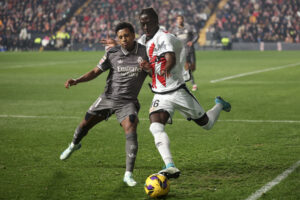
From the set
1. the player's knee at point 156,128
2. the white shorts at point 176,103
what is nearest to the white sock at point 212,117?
the white shorts at point 176,103

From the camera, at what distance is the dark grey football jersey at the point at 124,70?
6.09 metres

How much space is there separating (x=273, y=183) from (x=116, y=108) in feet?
6.22

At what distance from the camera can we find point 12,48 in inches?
1815

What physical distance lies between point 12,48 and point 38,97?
33671 mm

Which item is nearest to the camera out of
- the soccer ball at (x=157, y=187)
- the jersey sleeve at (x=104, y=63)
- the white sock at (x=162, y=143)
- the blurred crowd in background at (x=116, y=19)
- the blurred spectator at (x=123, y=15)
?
the soccer ball at (x=157, y=187)

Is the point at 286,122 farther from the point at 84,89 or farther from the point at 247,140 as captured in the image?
the point at 84,89

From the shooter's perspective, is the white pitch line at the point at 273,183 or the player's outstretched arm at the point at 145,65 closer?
the white pitch line at the point at 273,183

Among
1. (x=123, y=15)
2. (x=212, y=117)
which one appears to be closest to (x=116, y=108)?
(x=212, y=117)

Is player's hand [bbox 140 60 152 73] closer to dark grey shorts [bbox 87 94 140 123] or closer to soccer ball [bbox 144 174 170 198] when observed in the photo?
dark grey shorts [bbox 87 94 140 123]

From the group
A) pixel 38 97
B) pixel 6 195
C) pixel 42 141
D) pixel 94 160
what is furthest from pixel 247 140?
pixel 38 97

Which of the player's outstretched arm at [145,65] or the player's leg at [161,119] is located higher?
the player's outstretched arm at [145,65]

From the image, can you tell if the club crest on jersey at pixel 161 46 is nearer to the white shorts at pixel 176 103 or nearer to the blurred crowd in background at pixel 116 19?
the white shorts at pixel 176 103

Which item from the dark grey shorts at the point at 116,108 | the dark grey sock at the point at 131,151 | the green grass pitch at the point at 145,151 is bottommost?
the green grass pitch at the point at 145,151

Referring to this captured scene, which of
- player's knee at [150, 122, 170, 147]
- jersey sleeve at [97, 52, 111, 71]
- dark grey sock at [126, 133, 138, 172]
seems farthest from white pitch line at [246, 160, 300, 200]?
jersey sleeve at [97, 52, 111, 71]
